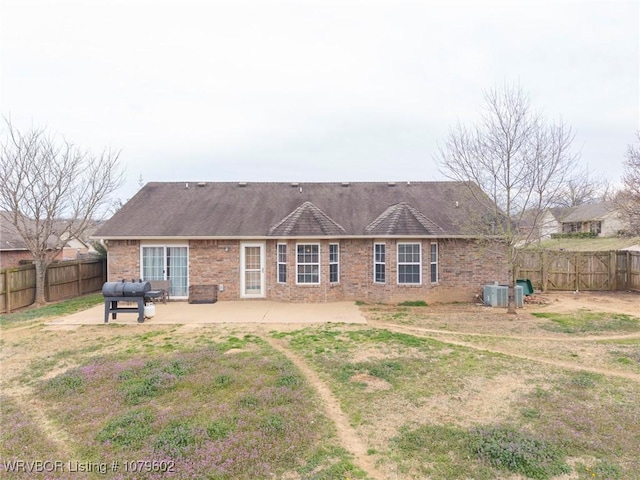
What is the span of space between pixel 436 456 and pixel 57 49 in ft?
46.2

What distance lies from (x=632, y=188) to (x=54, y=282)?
24.4 m

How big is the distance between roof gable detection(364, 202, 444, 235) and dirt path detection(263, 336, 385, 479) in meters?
7.95

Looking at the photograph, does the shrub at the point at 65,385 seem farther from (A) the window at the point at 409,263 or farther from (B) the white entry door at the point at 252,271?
(A) the window at the point at 409,263

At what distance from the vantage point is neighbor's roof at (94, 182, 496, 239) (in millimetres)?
14094

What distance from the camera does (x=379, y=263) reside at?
14211mm

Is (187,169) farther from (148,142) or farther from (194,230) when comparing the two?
(194,230)

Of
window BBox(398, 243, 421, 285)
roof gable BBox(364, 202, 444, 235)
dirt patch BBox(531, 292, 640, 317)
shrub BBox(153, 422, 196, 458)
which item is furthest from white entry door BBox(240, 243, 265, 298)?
dirt patch BBox(531, 292, 640, 317)

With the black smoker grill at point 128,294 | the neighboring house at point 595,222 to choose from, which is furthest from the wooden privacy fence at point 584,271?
the neighboring house at point 595,222

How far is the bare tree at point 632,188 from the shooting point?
14.2 meters

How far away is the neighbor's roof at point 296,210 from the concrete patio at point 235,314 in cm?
275

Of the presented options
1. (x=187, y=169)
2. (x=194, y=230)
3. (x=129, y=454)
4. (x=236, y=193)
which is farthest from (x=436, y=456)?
(x=187, y=169)

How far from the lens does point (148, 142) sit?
2069cm

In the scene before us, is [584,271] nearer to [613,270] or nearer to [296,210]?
[613,270]

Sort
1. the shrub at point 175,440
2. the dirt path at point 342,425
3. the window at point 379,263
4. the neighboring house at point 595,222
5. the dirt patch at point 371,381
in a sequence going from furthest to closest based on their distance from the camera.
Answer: the neighboring house at point 595,222 < the window at point 379,263 < the dirt patch at point 371,381 < the shrub at point 175,440 < the dirt path at point 342,425
